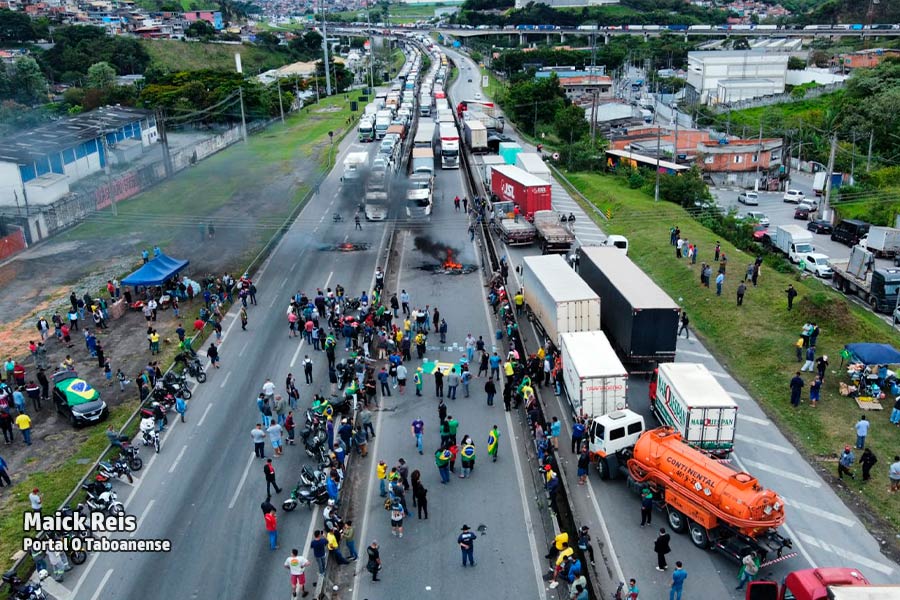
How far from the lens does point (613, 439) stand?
2262 centimetres

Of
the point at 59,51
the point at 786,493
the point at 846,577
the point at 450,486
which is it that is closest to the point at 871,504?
the point at 786,493

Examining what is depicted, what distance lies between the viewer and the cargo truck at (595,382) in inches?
949

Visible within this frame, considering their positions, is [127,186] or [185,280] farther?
[127,186]

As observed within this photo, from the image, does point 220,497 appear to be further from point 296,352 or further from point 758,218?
point 758,218

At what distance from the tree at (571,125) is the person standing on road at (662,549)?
6809cm

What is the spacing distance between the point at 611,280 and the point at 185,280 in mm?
22985

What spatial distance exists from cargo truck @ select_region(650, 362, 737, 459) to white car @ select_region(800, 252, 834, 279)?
85.3ft

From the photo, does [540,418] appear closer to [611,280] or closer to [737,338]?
[611,280]

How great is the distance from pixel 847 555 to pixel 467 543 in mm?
9851

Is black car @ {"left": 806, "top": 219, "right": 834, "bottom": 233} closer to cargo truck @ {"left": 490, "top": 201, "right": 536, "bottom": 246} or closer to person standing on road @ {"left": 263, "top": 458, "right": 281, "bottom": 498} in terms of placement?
cargo truck @ {"left": 490, "top": 201, "right": 536, "bottom": 246}

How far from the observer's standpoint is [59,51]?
133 metres

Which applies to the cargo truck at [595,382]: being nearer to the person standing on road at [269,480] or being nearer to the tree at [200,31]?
the person standing on road at [269,480]

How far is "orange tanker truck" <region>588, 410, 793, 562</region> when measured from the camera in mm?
18047

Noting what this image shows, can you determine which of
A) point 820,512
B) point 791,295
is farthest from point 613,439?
point 791,295
